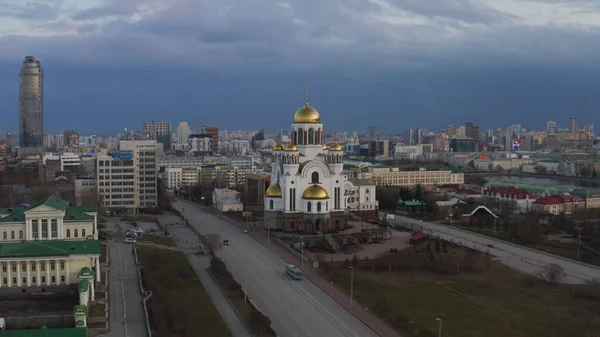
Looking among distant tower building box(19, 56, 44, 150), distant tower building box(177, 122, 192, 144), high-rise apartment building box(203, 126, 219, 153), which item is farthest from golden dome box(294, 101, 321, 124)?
distant tower building box(177, 122, 192, 144)

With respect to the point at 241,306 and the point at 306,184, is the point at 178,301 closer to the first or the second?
the point at 241,306

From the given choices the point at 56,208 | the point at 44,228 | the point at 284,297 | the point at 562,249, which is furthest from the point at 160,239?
the point at 562,249

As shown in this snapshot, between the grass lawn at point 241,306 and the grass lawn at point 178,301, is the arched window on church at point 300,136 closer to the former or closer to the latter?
the grass lawn at point 178,301

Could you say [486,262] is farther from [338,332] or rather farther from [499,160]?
[499,160]

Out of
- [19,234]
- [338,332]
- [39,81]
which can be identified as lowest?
[338,332]

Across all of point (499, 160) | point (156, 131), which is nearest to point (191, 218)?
point (499, 160)

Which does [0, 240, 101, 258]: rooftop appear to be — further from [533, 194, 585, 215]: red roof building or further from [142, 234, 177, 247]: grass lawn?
[533, 194, 585, 215]: red roof building
